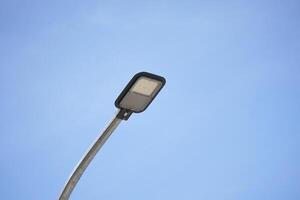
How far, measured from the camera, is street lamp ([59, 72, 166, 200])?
3918mm

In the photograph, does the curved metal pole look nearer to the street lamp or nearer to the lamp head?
the street lamp

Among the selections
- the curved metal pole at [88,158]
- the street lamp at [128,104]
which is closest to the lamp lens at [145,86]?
the street lamp at [128,104]

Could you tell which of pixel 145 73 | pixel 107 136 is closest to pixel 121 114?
pixel 107 136

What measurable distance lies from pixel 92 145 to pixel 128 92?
0.85 metres

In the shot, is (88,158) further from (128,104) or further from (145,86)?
(145,86)

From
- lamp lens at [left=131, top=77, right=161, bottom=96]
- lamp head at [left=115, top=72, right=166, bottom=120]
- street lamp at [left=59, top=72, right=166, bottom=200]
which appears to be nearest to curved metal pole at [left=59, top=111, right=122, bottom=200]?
street lamp at [left=59, top=72, right=166, bottom=200]

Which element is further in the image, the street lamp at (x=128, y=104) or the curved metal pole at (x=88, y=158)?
the curved metal pole at (x=88, y=158)

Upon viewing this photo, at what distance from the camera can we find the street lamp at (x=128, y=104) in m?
3.92

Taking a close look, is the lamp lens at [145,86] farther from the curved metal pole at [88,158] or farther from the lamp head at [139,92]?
the curved metal pole at [88,158]

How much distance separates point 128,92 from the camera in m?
4.04

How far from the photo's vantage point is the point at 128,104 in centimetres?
428

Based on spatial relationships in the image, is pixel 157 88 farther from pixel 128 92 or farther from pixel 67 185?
pixel 67 185

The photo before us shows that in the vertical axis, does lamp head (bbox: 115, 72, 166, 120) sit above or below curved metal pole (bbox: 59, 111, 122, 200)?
above

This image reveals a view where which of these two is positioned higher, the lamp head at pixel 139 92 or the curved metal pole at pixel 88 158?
the lamp head at pixel 139 92
